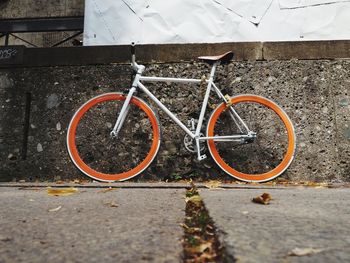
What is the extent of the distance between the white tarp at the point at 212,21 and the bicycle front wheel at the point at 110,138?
88 cm

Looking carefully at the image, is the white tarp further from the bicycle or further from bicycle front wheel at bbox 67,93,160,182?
bicycle front wheel at bbox 67,93,160,182

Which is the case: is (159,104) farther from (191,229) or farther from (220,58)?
(191,229)

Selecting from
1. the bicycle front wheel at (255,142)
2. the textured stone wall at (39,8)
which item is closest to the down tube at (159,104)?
the bicycle front wheel at (255,142)

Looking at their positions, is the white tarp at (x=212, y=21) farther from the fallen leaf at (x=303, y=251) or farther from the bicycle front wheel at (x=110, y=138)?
the fallen leaf at (x=303, y=251)

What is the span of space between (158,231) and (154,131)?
2.13m

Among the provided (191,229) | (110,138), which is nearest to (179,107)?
(110,138)

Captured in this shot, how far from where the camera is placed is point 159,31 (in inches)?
151

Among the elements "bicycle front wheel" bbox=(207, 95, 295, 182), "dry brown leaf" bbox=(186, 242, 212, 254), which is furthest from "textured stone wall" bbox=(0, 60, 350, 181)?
"dry brown leaf" bbox=(186, 242, 212, 254)

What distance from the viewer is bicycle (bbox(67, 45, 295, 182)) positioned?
3234 mm

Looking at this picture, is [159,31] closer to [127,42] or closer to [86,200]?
[127,42]

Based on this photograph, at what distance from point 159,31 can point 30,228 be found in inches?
119

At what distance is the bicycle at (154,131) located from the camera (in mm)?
3234

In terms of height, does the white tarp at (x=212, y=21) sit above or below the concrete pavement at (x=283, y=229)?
above

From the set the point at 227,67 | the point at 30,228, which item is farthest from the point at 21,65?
the point at 30,228
